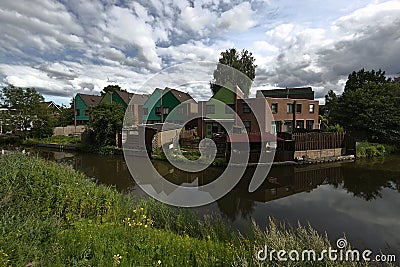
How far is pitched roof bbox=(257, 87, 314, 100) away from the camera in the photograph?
32.1 meters

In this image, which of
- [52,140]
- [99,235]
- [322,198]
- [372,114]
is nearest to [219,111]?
[372,114]

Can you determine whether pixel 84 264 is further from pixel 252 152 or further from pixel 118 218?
pixel 252 152

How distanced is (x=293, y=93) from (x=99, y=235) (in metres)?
34.1

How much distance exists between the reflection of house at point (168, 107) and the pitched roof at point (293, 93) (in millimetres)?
10360

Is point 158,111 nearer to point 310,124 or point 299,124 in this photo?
point 299,124

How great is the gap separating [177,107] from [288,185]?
23074mm

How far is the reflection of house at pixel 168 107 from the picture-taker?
31844mm

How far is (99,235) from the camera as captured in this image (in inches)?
168

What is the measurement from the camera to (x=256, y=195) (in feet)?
33.0

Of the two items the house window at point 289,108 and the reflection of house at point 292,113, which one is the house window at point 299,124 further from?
the house window at point 289,108

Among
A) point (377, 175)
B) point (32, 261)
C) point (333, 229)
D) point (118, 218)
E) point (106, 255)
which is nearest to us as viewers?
point (32, 261)

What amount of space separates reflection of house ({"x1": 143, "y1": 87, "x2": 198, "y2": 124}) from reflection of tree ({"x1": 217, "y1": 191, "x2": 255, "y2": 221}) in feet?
71.7

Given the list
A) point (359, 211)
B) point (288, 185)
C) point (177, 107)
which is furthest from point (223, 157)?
point (177, 107)

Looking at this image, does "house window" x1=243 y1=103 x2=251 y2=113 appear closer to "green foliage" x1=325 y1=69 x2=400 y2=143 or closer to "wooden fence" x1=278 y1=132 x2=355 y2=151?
"wooden fence" x1=278 y1=132 x2=355 y2=151
